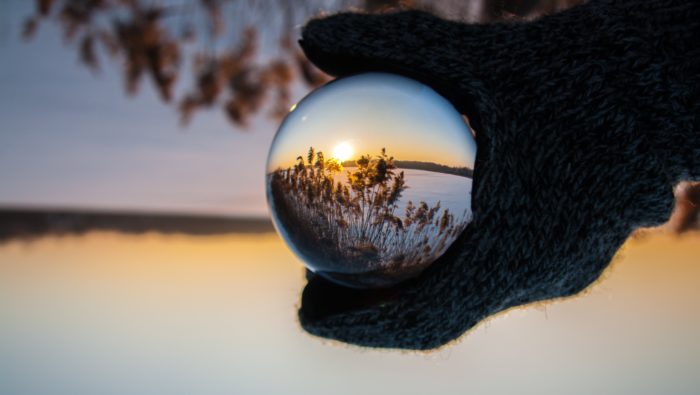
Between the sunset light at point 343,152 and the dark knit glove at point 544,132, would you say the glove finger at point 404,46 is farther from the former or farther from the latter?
the sunset light at point 343,152

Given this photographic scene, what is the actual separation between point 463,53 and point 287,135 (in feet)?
0.72

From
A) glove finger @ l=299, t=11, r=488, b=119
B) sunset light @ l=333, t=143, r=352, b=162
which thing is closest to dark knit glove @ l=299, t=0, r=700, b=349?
glove finger @ l=299, t=11, r=488, b=119

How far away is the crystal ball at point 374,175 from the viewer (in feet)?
1.89

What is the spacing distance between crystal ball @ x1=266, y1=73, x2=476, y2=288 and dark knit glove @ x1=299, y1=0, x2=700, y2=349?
0.11ft

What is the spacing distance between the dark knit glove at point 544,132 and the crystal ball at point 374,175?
0.11 ft

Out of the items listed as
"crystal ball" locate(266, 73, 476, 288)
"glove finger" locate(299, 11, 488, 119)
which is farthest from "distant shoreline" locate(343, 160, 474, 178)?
"glove finger" locate(299, 11, 488, 119)

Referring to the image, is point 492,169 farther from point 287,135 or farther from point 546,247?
point 287,135

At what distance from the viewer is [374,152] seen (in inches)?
22.5

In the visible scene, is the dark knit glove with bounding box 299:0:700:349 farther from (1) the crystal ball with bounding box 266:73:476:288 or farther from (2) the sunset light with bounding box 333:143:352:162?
(2) the sunset light with bounding box 333:143:352:162

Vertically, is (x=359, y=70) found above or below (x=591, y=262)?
above

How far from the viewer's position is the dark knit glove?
63 cm

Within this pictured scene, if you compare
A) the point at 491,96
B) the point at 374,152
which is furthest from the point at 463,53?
the point at 374,152

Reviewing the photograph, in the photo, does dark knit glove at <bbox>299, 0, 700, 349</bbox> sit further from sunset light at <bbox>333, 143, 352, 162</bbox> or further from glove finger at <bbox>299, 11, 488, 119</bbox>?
sunset light at <bbox>333, 143, 352, 162</bbox>

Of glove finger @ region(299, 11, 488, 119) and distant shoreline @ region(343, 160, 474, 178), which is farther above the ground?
glove finger @ region(299, 11, 488, 119)
